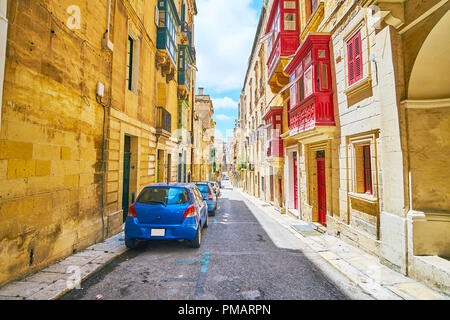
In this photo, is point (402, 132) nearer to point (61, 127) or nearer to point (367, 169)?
Answer: point (367, 169)

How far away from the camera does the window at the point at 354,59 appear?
605cm

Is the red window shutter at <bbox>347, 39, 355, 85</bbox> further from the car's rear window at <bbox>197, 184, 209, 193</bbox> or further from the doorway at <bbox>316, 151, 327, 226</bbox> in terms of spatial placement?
the car's rear window at <bbox>197, 184, 209, 193</bbox>

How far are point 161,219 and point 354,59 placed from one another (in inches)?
274

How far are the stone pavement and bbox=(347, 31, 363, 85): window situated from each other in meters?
7.95

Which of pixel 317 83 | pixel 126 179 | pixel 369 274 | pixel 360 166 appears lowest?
pixel 369 274

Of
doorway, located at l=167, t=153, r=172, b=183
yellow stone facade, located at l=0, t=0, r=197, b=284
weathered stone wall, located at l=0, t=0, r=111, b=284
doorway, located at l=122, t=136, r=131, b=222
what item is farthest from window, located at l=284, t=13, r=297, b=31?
doorway, located at l=167, t=153, r=172, b=183

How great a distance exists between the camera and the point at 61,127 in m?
4.93

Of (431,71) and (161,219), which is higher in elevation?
(431,71)

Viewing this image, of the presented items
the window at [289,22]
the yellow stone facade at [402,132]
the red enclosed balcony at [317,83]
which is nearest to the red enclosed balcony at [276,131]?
the window at [289,22]

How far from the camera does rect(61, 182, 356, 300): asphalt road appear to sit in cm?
350

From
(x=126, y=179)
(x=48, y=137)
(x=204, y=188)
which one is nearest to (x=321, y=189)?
(x=204, y=188)

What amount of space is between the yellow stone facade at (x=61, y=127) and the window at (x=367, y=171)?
7.78 m

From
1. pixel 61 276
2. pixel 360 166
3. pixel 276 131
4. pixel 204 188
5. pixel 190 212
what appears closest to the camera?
pixel 61 276

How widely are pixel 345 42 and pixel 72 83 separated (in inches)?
310
